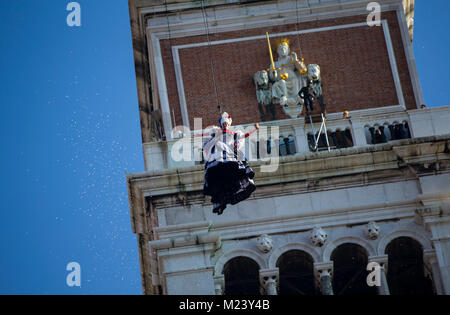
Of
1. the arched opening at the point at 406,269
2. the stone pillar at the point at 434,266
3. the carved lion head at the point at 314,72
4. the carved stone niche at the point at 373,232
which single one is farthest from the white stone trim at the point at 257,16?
the stone pillar at the point at 434,266

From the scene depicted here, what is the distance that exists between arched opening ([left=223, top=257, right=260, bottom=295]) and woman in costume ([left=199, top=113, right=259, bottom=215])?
252 cm

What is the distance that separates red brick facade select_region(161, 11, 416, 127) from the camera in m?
45.0

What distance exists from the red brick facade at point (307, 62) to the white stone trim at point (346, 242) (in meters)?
5.88

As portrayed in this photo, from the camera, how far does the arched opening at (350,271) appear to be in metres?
40.0

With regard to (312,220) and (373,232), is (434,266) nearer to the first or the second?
(373,232)

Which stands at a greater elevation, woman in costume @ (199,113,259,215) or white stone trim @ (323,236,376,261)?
woman in costume @ (199,113,259,215)

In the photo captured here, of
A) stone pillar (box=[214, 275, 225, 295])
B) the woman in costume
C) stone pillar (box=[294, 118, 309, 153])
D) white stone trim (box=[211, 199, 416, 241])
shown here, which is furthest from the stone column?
stone pillar (box=[294, 118, 309, 153])

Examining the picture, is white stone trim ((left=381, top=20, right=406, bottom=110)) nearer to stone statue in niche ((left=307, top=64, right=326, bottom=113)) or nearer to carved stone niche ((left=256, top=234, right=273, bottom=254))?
stone statue in niche ((left=307, top=64, right=326, bottom=113))

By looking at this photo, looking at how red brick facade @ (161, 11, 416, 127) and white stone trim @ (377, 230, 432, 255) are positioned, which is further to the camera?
red brick facade @ (161, 11, 416, 127)

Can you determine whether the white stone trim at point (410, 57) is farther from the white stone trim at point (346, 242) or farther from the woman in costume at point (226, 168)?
the woman in costume at point (226, 168)

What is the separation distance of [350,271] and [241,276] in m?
2.91

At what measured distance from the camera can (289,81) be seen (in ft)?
148
